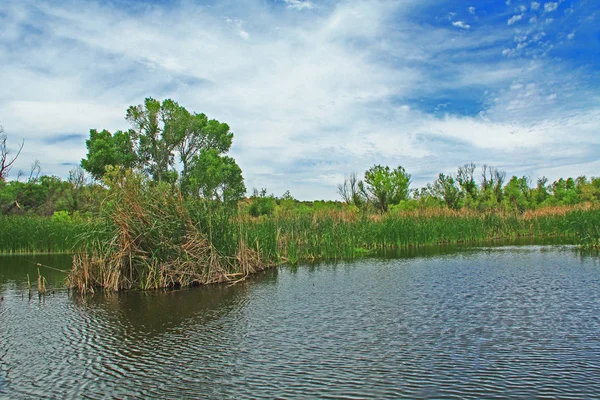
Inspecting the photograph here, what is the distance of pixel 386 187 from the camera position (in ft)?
180

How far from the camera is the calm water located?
550cm

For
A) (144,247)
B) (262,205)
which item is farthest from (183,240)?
(262,205)

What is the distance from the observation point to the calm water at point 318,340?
550 cm

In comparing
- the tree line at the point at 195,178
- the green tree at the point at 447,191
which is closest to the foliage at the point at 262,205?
the tree line at the point at 195,178

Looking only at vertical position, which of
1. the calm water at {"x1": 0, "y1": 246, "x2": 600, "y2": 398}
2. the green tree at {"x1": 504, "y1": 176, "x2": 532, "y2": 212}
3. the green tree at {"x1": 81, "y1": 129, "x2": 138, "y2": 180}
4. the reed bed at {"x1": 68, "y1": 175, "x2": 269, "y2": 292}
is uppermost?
the green tree at {"x1": 81, "y1": 129, "x2": 138, "y2": 180}

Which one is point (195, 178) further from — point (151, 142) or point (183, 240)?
point (183, 240)

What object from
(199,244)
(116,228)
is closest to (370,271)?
(199,244)

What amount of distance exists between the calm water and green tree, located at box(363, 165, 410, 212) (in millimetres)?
42150

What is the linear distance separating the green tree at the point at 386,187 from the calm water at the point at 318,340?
42.2 metres

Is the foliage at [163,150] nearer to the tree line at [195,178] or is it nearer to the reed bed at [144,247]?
the tree line at [195,178]

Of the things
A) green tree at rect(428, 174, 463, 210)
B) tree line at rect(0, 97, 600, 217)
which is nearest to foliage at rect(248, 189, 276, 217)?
tree line at rect(0, 97, 600, 217)

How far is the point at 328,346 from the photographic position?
22.6 ft

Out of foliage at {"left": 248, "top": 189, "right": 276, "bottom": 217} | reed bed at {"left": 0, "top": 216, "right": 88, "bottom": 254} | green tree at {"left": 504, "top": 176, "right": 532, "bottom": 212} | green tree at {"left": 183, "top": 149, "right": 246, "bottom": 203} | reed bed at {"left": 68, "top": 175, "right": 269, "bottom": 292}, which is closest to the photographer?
reed bed at {"left": 68, "top": 175, "right": 269, "bottom": 292}

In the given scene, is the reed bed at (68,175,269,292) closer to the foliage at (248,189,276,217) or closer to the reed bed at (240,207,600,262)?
the reed bed at (240,207,600,262)
